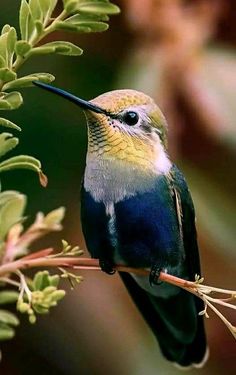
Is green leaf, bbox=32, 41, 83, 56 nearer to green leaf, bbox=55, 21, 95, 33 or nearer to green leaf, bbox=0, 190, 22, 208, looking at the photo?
green leaf, bbox=55, 21, 95, 33

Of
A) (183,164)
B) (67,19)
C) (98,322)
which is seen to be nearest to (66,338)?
(98,322)

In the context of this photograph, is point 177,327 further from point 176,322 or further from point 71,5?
point 71,5

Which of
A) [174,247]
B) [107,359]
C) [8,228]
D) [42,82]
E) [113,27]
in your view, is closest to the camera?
[42,82]

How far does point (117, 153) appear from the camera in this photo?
0.74 m

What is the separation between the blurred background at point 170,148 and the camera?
1.82 meters

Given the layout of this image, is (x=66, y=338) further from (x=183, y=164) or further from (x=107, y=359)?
(x=183, y=164)

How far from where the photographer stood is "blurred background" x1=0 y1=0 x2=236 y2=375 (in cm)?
182

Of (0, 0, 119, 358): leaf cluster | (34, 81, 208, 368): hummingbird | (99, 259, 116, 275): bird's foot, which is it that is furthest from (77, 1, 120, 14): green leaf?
(99, 259, 116, 275): bird's foot

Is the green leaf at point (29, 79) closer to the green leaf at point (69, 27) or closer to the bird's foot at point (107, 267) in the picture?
the green leaf at point (69, 27)

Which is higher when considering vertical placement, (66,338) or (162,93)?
(162,93)

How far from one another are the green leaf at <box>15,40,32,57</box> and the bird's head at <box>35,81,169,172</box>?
0.19 ft

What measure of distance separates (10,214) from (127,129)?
4.5 inches

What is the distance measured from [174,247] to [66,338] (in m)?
1.24

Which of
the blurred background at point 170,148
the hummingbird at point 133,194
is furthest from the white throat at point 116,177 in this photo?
the blurred background at point 170,148
